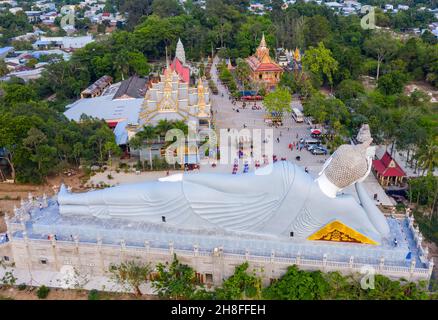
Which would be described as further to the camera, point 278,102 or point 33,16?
point 33,16

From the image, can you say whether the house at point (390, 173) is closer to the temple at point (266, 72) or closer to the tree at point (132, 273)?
the tree at point (132, 273)

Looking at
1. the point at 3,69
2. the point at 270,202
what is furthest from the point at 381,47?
the point at 3,69

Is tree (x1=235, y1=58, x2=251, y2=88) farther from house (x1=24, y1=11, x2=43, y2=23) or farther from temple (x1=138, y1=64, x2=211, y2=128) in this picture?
house (x1=24, y1=11, x2=43, y2=23)

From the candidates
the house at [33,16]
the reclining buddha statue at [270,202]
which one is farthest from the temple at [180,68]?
the house at [33,16]

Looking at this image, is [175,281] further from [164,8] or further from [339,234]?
[164,8]
